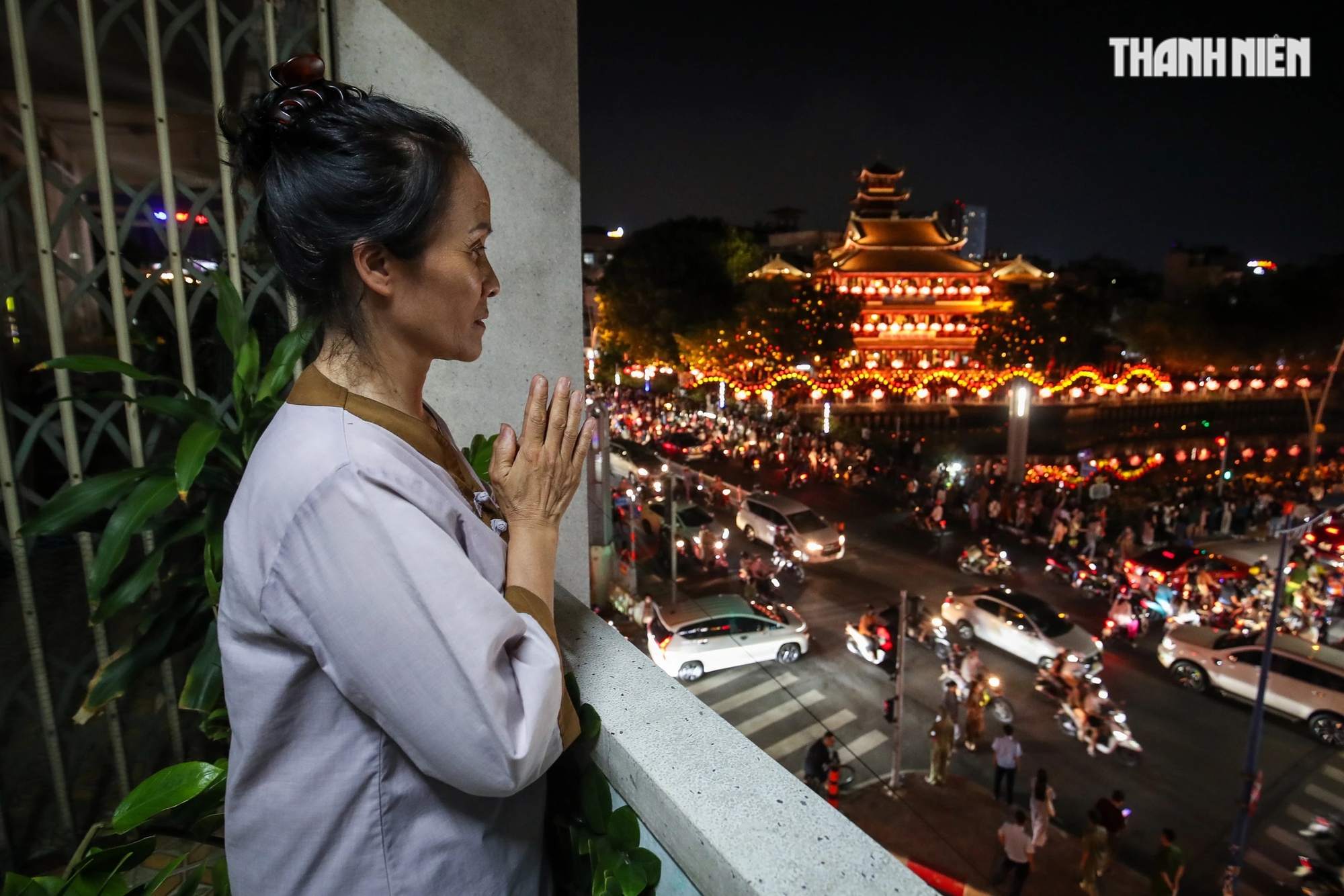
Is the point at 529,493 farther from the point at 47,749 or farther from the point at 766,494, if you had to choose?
the point at 766,494

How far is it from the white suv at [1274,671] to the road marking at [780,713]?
4.95 meters

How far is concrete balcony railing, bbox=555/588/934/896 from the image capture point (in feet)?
3.23

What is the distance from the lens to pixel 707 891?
106 cm

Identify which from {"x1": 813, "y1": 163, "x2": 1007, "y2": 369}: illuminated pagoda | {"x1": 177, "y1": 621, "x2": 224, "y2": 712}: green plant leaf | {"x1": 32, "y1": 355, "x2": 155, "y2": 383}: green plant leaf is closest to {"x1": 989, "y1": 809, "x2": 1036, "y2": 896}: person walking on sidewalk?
{"x1": 177, "y1": 621, "x2": 224, "y2": 712}: green plant leaf

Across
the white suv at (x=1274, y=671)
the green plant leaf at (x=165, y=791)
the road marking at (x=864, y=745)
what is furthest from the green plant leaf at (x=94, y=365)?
the white suv at (x=1274, y=671)

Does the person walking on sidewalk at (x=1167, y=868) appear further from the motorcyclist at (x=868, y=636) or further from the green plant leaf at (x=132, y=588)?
the green plant leaf at (x=132, y=588)

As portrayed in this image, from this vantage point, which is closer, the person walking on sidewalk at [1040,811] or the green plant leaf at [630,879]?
the green plant leaf at [630,879]

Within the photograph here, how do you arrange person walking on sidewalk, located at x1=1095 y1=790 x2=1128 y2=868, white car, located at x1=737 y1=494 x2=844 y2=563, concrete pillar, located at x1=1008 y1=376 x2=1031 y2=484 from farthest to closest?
1. concrete pillar, located at x1=1008 y1=376 x2=1031 y2=484
2. white car, located at x1=737 y1=494 x2=844 y2=563
3. person walking on sidewalk, located at x1=1095 y1=790 x2=1128 y2=868

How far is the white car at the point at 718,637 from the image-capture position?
33.2ft

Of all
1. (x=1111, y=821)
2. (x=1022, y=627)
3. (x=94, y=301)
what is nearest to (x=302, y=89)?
(x=94, y=301)

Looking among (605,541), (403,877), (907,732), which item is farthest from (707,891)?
(907,732)

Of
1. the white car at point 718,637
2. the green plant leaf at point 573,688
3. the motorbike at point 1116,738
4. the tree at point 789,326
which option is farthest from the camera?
the tree at point 789,326

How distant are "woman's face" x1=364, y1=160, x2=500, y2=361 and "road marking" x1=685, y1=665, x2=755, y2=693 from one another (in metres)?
9.36

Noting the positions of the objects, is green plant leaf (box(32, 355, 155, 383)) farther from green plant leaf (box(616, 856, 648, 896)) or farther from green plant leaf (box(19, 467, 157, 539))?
green plant leaf (box(616, 856, 648, 896))
